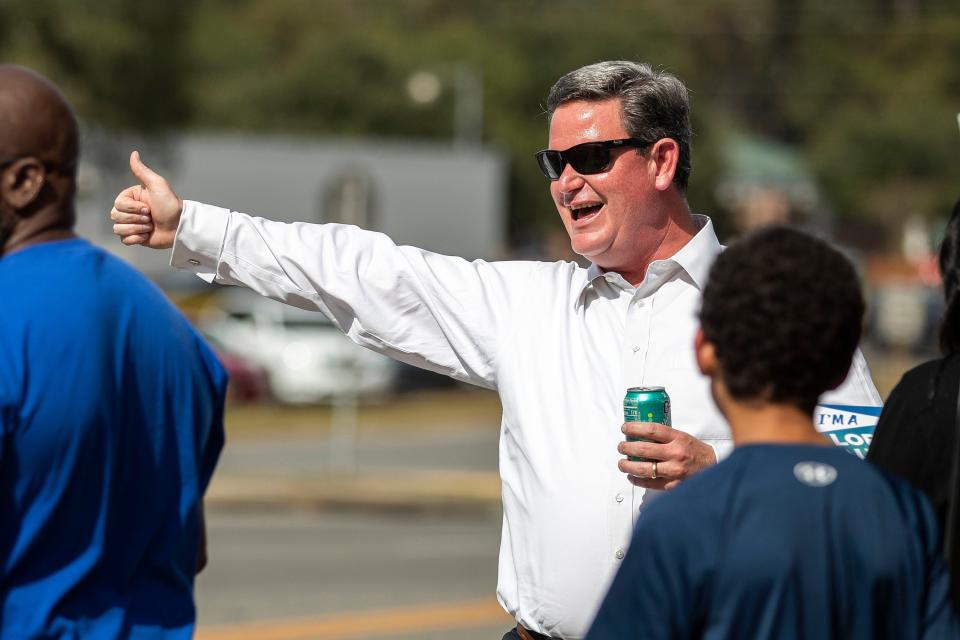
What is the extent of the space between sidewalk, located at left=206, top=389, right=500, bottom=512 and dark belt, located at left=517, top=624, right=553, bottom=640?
38.6ft

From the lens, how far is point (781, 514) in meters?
2.47

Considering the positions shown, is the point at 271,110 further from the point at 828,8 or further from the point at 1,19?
the point at 828,8

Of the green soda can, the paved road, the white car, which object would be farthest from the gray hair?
the white car

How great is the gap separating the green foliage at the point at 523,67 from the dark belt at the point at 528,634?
64.6 ft

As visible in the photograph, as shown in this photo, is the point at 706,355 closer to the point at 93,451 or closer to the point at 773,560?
the point at 773,560

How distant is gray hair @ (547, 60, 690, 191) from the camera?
399 cm

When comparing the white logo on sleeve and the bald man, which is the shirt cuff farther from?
the white logo on sleeve

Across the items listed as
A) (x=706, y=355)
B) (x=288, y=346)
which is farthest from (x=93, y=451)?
(x=288, y=346)

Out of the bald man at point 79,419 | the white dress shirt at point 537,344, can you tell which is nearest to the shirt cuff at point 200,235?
the white dress shirt at point 537,344

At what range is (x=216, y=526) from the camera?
14023mm

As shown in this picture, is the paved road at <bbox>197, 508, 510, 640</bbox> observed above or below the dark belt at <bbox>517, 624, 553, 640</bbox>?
below

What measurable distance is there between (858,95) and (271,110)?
144ft

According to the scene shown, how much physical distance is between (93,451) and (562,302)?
132 cm

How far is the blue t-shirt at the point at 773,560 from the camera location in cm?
245
